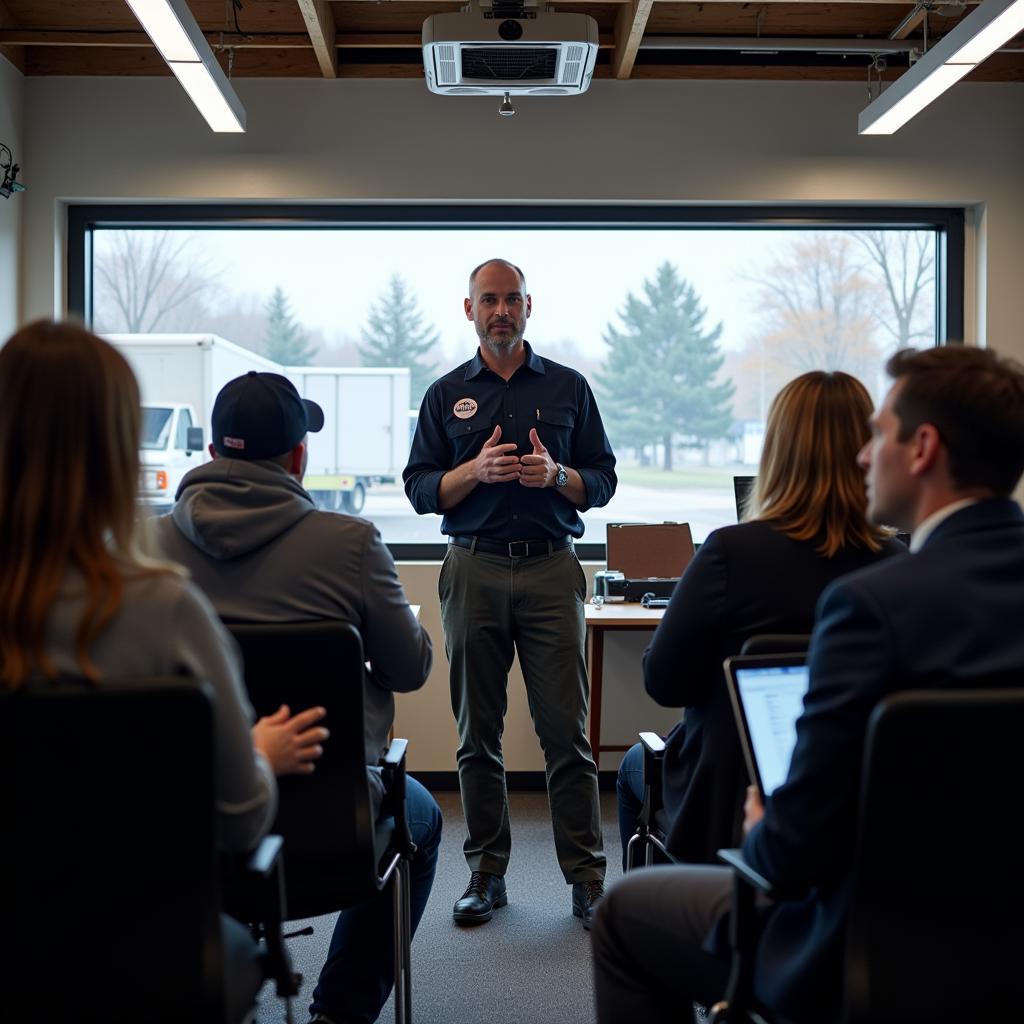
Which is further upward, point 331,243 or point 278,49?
point 278,49

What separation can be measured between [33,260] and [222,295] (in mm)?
750

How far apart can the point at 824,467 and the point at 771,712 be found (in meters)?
0.53

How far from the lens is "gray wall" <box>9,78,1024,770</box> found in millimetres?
4305

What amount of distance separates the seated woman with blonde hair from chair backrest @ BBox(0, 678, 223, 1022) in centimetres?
6

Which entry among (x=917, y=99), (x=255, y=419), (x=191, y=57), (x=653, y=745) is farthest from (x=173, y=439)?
(x=917, y=99)

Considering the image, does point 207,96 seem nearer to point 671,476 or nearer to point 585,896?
point 671,476

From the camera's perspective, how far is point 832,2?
3.97 m

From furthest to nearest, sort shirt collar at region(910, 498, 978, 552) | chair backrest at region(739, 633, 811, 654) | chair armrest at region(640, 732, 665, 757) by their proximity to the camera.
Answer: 1. chair armrest at region(640, 732, 665, 757)
2. chair backrest at region(739, 633, 811, 654)
3. shirt collar at region(910, 498, 978, 552)

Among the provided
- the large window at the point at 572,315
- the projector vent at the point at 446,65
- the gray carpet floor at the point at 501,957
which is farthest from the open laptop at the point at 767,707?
the large window at the point at 572,315

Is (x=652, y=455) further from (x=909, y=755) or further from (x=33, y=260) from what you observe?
(x=909, y=755)

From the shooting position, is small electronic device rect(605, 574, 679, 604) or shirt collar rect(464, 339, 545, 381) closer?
shirt collar rect(464, 339, 545, 381)

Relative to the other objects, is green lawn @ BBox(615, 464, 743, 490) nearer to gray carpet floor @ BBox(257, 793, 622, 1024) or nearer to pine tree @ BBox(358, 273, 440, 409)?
pine tree @ BBox(358, 273, 440, 409)

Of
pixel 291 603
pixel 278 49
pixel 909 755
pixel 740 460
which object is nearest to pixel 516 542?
pixel 291 603

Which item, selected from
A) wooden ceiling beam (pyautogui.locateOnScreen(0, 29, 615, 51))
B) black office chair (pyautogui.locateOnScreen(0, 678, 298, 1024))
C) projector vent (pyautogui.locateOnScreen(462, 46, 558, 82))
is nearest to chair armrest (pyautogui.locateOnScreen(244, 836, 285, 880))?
black office chair (pyautogui.locateOnScreen(0, 678, 298, 1024))
